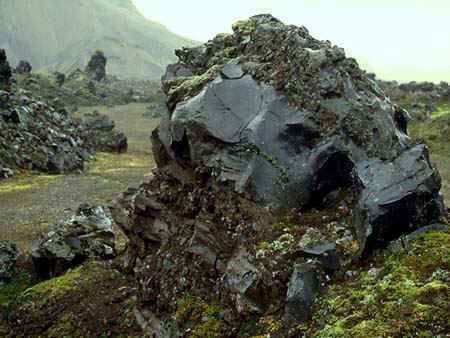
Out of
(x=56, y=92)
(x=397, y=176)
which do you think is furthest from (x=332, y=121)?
(x=56, y=92)

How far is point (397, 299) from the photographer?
38.7ft

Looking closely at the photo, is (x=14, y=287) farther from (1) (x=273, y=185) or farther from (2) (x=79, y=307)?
(1) (x=273, y=185)

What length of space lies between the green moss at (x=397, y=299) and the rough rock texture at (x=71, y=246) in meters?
14.1

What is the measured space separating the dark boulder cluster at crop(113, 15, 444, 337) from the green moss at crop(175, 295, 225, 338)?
0.46 feet

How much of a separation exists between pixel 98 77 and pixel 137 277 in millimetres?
169680

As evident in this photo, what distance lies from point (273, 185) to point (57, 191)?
3168cm

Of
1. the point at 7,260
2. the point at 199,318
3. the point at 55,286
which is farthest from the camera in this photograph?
the point at 7,260

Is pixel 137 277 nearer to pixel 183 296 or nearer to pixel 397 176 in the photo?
pixel 183 296

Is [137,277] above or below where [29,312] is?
above

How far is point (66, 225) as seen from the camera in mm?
25406

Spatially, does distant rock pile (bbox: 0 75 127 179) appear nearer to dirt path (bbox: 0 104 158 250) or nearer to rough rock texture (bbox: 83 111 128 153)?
rough rock texture (bbox: 83 111 128 153)

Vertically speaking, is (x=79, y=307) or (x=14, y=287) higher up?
(x=79, y=307)

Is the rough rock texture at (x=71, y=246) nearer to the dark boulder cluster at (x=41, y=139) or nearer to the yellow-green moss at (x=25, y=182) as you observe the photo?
the yellow-green moss at (x=25, y=182)

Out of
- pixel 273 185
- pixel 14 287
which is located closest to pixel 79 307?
pixel 14 287
